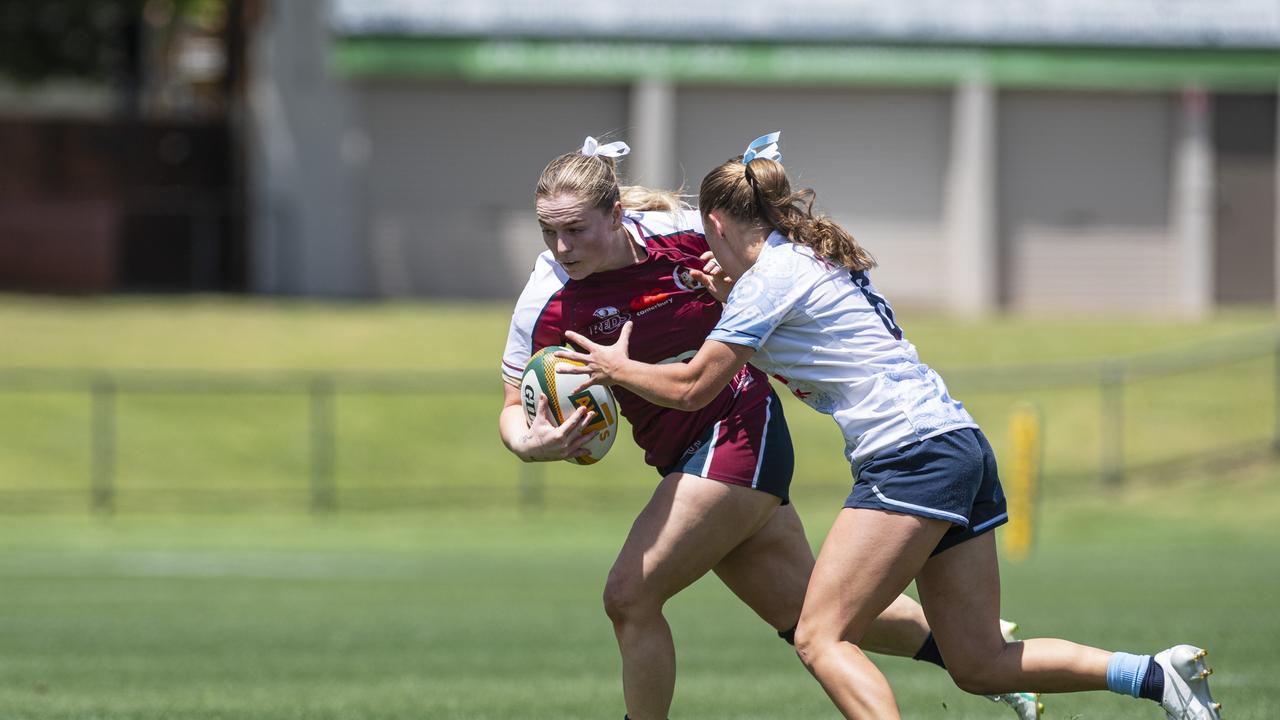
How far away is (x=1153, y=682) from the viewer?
5.60 metres

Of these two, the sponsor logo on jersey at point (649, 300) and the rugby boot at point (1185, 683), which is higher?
the sponsor logo on jersey at point (649, 300)

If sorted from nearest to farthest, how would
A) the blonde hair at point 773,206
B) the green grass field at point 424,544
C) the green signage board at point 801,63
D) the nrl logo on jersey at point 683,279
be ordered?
the blonde hair at point 773,206 → the nrl logo on jersey at point 683,279 → the green grass field at point 424,544 → the green signage board at point 801,63

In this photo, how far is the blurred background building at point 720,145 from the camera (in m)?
30.9

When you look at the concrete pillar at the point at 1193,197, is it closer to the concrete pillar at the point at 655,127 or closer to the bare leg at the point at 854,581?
the concrete pillar at the point at 655,127

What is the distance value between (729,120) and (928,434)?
2641 centimetres

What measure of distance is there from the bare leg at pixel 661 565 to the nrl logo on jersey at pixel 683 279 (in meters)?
0.71

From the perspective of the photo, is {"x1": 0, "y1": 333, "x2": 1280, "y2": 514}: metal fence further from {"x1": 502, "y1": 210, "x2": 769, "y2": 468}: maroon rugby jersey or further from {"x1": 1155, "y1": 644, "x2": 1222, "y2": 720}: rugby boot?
{"x1": 1155, "y1": 644, "x2": 1222, "y2": 720}: rugby boot

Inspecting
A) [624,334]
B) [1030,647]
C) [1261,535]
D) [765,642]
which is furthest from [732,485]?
[1261,535]

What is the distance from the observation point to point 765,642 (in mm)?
10773

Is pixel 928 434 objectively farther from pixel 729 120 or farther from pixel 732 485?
pixel 729 120

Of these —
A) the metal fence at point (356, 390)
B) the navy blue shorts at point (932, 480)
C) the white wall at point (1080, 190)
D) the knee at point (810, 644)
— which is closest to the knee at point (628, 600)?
the knee at point (810, 644)

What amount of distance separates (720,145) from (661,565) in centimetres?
2587

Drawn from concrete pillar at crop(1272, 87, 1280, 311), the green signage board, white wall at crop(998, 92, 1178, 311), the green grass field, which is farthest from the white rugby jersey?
concrete pillar at crop(1272, 87, 1280, 311)

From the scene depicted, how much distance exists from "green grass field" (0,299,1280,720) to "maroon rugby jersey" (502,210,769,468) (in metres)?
2.13
